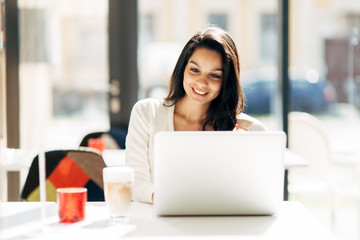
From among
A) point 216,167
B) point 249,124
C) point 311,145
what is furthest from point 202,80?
point 311,145

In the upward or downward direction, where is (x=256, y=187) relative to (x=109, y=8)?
downward

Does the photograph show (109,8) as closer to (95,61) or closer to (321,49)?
(95,61)

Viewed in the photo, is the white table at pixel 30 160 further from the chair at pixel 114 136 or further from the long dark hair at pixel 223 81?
the long dark hair at pixel 223 81

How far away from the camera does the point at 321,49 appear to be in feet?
35.9

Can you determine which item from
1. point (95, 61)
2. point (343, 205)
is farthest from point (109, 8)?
point (343, 205)

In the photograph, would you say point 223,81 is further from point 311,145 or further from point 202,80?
point 311,145

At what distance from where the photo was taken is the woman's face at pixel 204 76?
2127mm

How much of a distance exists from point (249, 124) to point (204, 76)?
0.93 feet

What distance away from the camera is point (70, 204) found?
1.47 metres

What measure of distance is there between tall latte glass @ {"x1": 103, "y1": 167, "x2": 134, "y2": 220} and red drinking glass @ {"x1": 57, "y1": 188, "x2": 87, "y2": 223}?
80 mm

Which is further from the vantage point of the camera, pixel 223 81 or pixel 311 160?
pixel 311 160

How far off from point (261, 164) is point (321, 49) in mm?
9985

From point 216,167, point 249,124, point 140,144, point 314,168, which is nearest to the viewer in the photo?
point 216,167

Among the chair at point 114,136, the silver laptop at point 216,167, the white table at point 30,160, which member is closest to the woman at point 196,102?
the white table at point 30,160
